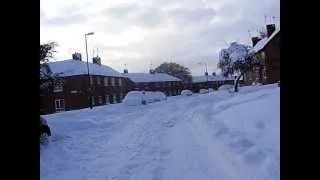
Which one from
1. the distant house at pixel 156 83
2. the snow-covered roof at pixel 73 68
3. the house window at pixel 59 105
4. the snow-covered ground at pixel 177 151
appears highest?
the snow-covered roof at pixel 73 68

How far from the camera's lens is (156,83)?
9875 cm

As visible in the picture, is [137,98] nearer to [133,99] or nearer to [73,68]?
[133,99]

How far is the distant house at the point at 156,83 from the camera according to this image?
94625 mm

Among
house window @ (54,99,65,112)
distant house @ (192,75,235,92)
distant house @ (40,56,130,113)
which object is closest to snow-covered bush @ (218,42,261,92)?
distant house @ (40,56,130,113)

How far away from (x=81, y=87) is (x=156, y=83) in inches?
1670

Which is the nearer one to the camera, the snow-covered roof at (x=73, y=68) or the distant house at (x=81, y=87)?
the distant house at (x=81, y=87)

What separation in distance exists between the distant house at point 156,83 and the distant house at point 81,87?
65.2 feet

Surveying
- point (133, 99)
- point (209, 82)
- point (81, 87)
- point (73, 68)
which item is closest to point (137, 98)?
point (133, 99)

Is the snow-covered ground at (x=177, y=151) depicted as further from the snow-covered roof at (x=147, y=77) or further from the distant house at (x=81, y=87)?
the snow-covered roof at (x=147, y=77)

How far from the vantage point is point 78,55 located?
6650 cm

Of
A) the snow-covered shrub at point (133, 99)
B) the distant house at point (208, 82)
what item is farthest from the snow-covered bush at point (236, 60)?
the distant house at point (208, 82)

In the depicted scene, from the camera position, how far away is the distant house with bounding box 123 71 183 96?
94625 mm

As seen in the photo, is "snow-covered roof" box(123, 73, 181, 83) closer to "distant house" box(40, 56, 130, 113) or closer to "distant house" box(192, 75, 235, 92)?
"distant house" box(192, 75, 235, 92)
